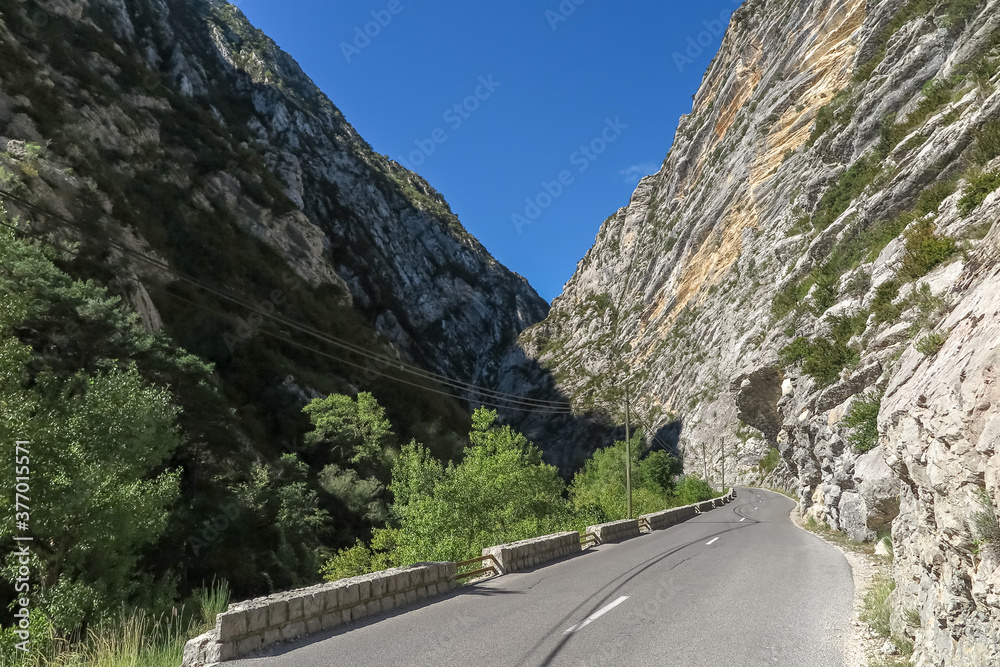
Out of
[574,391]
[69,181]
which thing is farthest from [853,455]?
[574,391]

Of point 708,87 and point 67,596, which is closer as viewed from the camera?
point 67,596

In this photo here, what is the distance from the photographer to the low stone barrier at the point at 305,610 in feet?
21.4

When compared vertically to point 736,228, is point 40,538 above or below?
below

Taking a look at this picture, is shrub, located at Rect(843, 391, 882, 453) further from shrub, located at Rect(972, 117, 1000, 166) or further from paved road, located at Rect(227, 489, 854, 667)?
shrub, located at Rect(972, 117, 1000, 166)

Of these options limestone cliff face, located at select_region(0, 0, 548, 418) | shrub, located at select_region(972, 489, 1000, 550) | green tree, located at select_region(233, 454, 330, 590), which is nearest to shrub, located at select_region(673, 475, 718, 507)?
green tree, located at select_region(233, 454, 330, 590)

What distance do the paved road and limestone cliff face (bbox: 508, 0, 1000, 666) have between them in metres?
1.94

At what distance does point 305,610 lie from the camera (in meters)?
7.74

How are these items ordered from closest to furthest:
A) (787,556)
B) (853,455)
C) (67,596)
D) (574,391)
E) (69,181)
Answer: (67,596) < (787,556) < (853,455) < (69,181) < (574,391)

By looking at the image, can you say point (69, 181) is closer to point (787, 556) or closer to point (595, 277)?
point (787, 556)

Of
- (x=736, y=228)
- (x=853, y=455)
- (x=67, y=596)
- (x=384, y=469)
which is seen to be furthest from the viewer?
(x=736, y=228)

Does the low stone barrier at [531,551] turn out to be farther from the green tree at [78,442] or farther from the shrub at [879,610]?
the green tree at [78,442]

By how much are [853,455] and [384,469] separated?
3131 centimetres

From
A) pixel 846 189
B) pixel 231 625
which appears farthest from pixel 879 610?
pixel 846 189

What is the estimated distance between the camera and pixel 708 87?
356 ft
